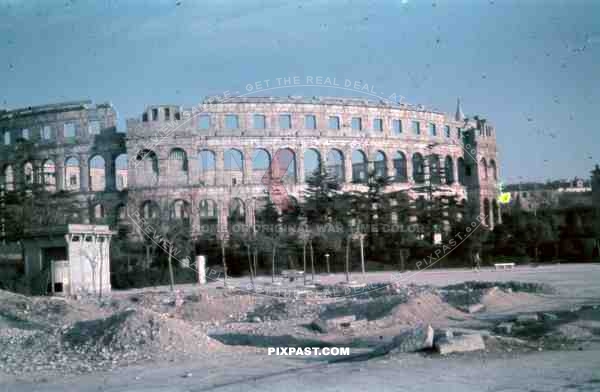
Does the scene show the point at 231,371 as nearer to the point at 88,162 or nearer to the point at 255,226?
the point at 255,226

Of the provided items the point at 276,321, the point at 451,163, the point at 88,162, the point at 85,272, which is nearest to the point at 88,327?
the point at 276,321

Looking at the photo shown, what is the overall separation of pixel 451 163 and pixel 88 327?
46.9 metres

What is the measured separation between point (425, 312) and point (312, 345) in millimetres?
4473

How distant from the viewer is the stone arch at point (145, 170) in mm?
46906

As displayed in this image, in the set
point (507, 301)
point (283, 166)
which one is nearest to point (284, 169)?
point (283, 166)

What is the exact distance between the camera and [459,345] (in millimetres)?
11031

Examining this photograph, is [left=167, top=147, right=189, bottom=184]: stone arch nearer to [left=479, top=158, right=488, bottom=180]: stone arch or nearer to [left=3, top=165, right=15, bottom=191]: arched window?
[left=3, top=165, right=15, bottom=191]: arched window

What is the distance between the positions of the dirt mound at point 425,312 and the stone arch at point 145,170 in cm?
3275

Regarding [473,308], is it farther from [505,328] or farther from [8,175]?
[8,175]

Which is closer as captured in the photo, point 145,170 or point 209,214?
point 145,170

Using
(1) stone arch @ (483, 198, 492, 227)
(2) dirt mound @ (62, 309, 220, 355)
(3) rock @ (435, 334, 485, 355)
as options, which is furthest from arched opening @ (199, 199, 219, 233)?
(3) rock @ (435, 334, 485, 355)

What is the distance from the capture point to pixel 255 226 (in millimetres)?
42594

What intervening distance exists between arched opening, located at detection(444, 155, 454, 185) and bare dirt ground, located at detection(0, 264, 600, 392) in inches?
1377

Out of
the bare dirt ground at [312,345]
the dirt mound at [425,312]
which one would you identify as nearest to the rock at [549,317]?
the bare dirt ground at [312,345]
